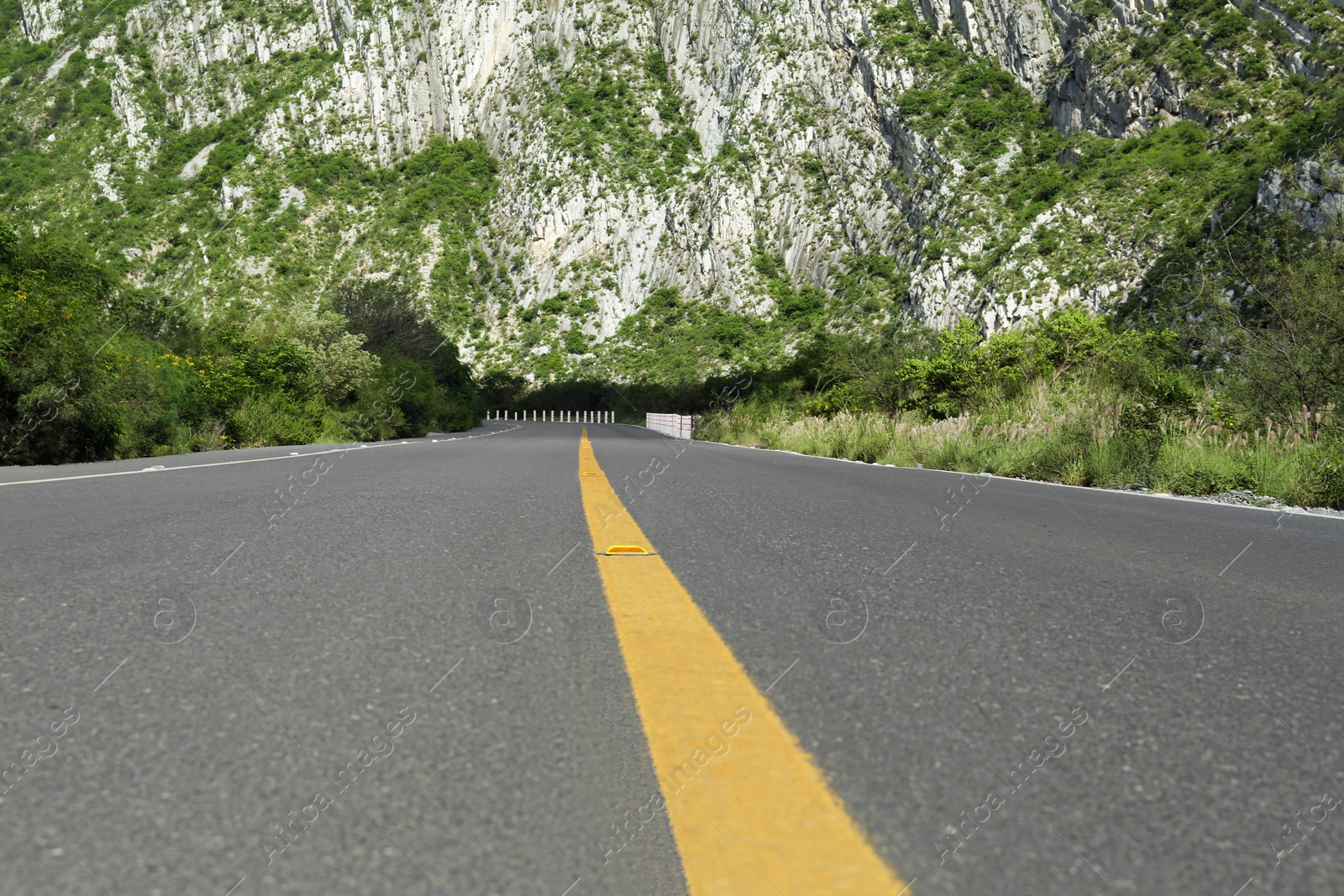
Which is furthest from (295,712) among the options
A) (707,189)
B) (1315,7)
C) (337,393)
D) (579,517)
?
(707,189)

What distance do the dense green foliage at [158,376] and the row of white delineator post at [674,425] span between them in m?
9.79

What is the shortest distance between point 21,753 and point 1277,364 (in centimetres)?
1145

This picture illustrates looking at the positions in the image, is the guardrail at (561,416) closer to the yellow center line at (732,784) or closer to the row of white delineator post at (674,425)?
the row of white delineator post at (674,425)

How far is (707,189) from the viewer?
89875mm

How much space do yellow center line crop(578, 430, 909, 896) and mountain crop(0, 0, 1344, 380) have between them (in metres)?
51.9

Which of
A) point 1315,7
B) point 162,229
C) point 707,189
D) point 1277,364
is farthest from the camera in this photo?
point 707,189

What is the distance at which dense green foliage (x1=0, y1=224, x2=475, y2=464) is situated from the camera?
34.9ft

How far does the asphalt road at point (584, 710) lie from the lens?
1081 millimetres

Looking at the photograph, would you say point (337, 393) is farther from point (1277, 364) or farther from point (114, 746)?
point (114, 746)

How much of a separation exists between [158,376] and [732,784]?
51.4 ft

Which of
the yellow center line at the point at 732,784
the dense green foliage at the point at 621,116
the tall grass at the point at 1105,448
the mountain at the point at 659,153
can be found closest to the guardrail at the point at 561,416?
the mountain at the point at 659,153

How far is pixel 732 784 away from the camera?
4.23ft

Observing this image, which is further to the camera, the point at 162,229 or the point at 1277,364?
the point at 162,229

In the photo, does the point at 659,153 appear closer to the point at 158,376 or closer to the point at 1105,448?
the point at 158,376
